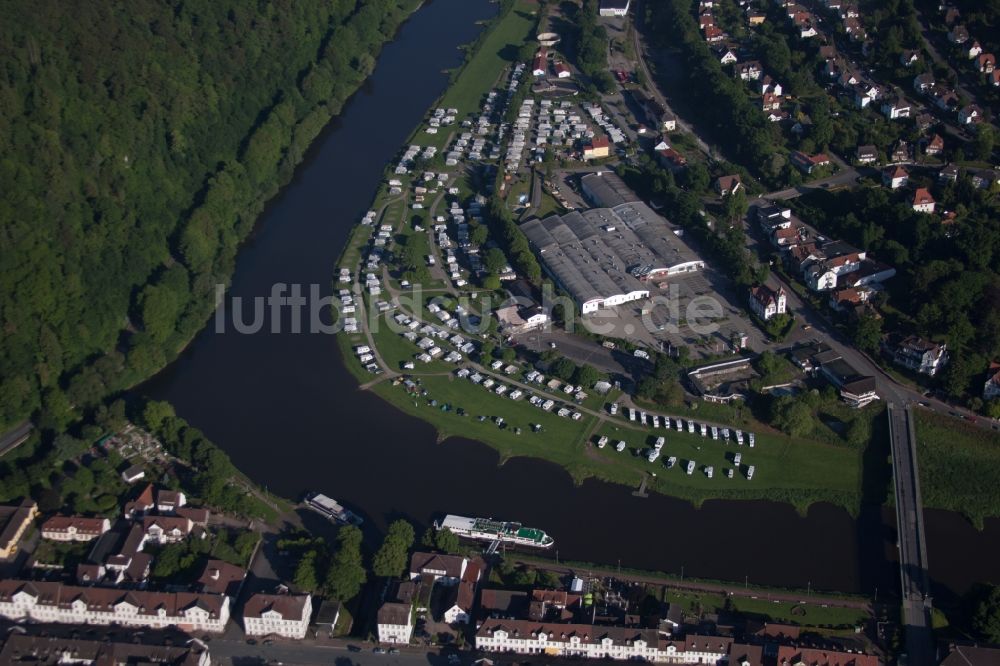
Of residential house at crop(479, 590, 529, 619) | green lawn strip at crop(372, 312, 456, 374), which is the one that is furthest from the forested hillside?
residential house at crop(479, 590, 529, 619)

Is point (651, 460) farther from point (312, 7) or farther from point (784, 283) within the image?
point (312, 7)

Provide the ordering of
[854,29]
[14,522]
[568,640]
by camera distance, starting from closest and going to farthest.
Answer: [568,640], [14,522], [854,29]

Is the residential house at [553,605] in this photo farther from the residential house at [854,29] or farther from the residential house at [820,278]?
the residential house at [854,29]

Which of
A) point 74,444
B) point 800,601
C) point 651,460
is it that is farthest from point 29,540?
point 800,601

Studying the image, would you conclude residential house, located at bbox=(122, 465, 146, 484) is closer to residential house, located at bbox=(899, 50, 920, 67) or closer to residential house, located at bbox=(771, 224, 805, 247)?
residential house, located at bbox=(771, 224, 805, 247)

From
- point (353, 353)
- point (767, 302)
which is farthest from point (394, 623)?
point (767, 302)

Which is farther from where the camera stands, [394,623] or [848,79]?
[848,79]

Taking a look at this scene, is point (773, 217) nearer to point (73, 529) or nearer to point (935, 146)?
point (935, 146)
